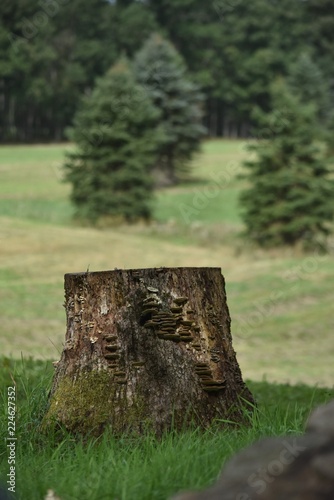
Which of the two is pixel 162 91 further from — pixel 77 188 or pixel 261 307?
pixel 261 307

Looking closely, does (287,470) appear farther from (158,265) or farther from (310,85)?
(310,85)

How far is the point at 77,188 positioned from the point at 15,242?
6965mm

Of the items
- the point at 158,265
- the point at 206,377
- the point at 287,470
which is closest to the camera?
the point at 287,470

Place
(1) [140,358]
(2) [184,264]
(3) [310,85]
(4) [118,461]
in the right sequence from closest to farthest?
1. (4) [118,461]
2. (1) [140,358]
3. (2) [184,264]
4. (3) [310,85]

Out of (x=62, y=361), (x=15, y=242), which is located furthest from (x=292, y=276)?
(x=62, y=361)

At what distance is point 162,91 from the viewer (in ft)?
165

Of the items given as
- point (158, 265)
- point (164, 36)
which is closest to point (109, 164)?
point (158, 265)

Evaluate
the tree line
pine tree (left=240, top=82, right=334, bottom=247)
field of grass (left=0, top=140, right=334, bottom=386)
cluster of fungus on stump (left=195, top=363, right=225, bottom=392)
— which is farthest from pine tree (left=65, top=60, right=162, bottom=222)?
the tree line

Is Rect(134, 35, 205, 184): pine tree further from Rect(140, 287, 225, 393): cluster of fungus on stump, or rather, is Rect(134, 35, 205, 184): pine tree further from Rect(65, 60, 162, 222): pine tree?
Rect(140, 287, 225, 393): cluster of fungus on stump

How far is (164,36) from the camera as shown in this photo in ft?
274

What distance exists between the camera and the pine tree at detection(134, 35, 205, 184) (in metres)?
49.1

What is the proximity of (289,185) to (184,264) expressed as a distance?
554cm

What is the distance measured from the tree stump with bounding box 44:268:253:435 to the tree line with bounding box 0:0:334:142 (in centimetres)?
6677

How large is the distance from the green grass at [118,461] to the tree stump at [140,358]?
18cm
